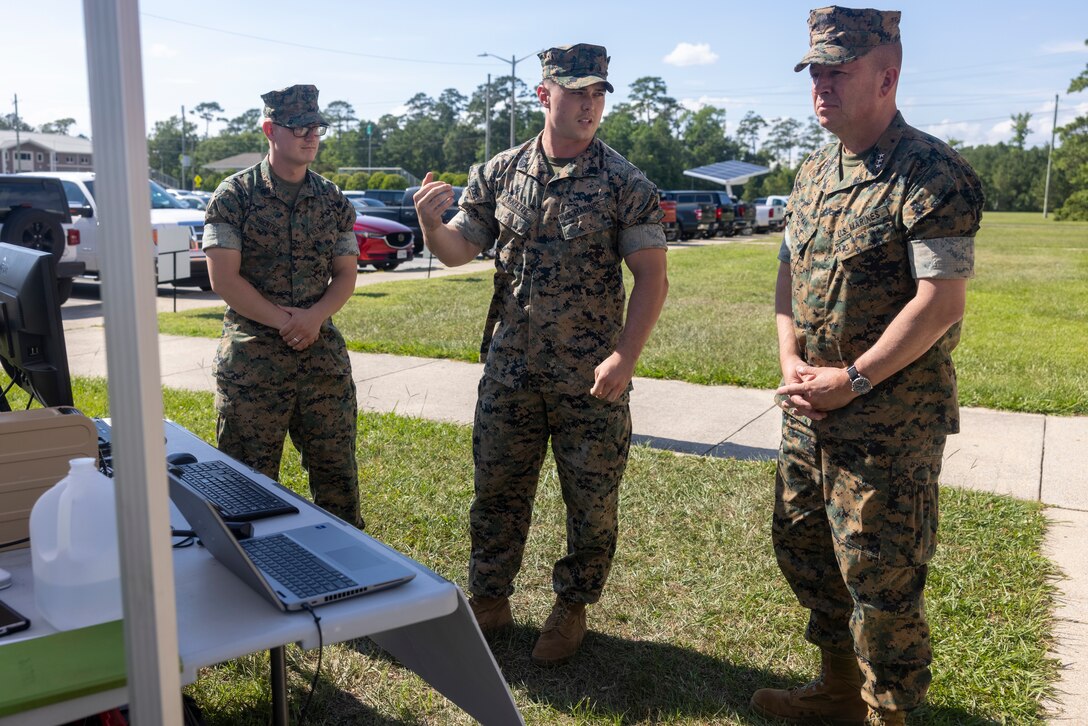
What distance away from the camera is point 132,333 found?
1122mm

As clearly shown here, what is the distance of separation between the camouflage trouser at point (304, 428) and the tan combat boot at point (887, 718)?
215 cm

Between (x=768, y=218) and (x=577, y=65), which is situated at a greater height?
(x=577, y=65)

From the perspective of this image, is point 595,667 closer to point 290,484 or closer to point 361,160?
point 290,484

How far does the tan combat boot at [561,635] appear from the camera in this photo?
127 inches

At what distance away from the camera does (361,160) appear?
92000 millimetres

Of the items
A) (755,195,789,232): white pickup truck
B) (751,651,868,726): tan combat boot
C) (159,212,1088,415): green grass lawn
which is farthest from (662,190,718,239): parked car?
(751,651,868,726): tan combat boot

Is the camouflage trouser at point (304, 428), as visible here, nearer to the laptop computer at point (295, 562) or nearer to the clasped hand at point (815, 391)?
the laptop computer at point (295, 562)

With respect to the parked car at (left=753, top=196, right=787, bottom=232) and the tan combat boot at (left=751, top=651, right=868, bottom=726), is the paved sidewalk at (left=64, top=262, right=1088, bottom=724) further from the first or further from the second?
the parked car at (left=753, top=196, right=787, bottom=232)

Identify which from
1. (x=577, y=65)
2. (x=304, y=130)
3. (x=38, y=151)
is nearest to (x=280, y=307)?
(x=304, y=130)

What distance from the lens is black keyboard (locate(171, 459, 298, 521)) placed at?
2.27m

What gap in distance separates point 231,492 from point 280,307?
1286mm

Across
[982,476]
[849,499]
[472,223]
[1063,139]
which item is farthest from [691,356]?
[1063,139]

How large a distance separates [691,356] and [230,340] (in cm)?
550

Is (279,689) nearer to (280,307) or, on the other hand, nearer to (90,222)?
(280,307)
